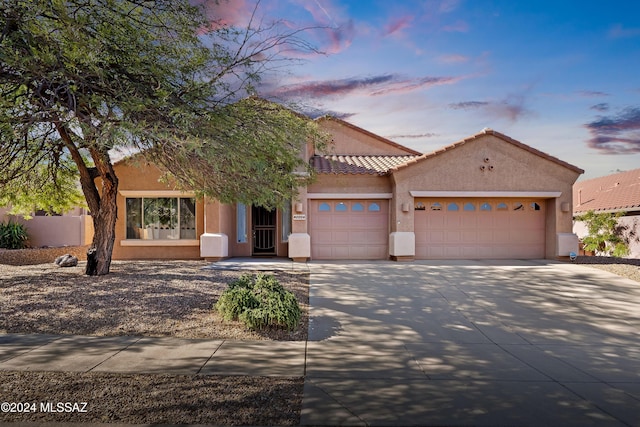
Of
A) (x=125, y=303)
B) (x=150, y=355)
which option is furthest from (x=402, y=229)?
(x=150, y=355)

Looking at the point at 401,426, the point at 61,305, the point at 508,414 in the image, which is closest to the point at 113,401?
the point at 401,426

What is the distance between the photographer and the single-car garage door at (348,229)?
15703mm

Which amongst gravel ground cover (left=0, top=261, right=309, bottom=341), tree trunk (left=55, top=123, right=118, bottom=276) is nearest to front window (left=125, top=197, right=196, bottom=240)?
gravel ground cover (left=0, top=261, right=309, bottom=341)

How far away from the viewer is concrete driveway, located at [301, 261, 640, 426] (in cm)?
411

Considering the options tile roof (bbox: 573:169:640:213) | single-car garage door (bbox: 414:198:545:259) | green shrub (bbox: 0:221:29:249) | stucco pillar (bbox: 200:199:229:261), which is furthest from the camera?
tile roof (bbox: 573:169:640:213)

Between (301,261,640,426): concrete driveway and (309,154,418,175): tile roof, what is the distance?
480 cm

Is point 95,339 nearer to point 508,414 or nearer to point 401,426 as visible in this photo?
point 401,426

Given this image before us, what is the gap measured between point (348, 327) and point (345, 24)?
5750 mm

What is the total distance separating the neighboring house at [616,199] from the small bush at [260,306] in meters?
19.0

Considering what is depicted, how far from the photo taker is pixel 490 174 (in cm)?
1528

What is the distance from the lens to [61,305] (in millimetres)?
7832

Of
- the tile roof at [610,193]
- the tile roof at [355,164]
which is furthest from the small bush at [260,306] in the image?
the tile roof at [610,193]

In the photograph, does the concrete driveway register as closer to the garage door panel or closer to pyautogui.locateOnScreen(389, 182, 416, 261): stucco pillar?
pyautogui.locateOnScreen(389, 182, 416, 261): stucco pillar

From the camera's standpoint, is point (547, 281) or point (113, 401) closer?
point (113, 401)
